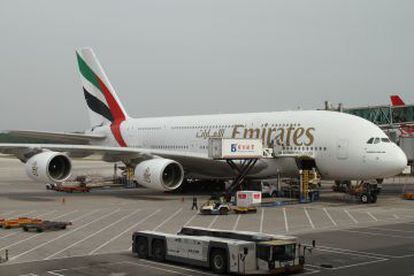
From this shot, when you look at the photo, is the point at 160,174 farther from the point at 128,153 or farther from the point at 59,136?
the point at 59,136

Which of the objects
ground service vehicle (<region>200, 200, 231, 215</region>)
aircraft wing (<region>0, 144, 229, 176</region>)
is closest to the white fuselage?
aircraft wing (<region>0, 144, 229, 176</region>)

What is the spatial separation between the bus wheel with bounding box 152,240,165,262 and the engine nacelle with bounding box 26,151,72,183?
17.9 m

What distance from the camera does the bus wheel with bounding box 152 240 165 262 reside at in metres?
15.2

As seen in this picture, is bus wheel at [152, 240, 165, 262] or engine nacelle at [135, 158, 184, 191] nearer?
bus wheel at [152, 240, 165, 262]

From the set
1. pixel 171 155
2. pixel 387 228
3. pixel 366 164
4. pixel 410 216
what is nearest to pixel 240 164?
pixel 171 155

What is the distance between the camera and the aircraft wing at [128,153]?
109ft

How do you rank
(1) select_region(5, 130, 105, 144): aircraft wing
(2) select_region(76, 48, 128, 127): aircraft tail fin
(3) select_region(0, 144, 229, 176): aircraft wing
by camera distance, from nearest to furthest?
(3) select_region(0, 144, 229, 176): aircraft wing → (1) select_region(5, 130, 105, 144): aircraft wing → (2) select_region(76, 48, 128, 127): aircraft tail fin

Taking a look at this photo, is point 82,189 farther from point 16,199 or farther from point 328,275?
point 328,275

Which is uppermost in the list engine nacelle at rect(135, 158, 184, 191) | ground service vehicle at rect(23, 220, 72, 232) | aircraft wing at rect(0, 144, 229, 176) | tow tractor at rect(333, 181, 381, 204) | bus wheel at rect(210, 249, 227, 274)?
aircraft wing at rect(0, 144, 229, 176)

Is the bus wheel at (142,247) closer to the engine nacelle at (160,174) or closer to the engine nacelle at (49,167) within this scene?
the engine nacelle at (160,174)

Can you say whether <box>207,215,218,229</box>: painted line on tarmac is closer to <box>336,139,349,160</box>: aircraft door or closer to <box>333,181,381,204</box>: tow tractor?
<box>336,139,349,160</box>: aircraft door

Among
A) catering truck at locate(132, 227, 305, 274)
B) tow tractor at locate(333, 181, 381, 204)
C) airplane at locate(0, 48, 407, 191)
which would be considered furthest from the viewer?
tow tractor at locate(333, 181, 381, 204)

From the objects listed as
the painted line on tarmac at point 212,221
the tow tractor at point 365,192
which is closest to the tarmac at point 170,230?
the painted line on tarmac at point 212,221

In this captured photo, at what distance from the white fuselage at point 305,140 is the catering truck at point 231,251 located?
16.0 m
